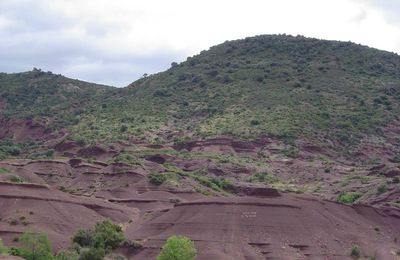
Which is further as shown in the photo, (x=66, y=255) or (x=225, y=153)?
(x=225, y=153)

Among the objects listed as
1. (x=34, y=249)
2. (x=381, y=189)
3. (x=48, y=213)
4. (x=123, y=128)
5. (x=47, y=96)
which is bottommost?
(x=34, y=249)

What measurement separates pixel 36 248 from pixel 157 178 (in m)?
33.2

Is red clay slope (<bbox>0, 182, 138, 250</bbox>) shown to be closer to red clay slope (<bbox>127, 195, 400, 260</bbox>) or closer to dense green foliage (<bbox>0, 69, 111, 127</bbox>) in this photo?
red clay slope (<bbox>127, 195, 400, 260</bbox>)

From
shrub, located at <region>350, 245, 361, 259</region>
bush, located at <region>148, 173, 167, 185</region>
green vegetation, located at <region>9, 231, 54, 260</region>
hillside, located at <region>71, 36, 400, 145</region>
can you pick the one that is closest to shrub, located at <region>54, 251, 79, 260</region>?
green vegetation, located at <region>9, 231, 54, 260</region>

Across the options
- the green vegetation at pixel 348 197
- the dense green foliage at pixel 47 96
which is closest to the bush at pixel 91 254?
the green vegetation at pixel 348 197

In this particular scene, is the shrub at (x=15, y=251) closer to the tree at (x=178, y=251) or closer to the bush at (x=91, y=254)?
the bush at (x=91, y=254)

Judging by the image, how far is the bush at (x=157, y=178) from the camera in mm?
80938

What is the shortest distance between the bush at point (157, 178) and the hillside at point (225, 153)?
26 cm

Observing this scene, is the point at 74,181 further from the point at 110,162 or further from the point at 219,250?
the point at 219,250

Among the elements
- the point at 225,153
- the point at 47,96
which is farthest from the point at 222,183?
the point at 47,96

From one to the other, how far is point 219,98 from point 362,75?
93.6ft

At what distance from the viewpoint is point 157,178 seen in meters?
81.6

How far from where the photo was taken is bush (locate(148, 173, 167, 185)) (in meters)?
80.9

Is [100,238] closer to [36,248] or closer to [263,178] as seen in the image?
[36,248]
